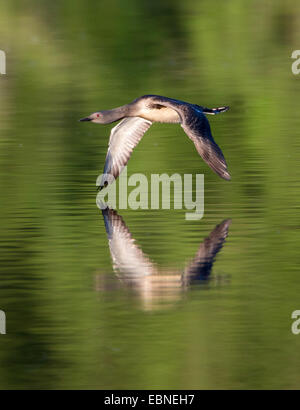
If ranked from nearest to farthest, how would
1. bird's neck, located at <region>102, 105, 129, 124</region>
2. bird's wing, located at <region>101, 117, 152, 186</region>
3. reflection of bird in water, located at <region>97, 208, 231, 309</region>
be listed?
reflection of bird in water, located at <region>97, 208, 231, 309</region>
bird's neck, located at <region>102, 105, 129, 124</region>
bird's wing, located at <region>101, 117, 152, 186</region>

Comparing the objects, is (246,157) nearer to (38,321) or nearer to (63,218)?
(63,218)

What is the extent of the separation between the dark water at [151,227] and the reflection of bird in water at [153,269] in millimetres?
26

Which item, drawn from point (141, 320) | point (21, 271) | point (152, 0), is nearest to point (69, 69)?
point (152, 0)

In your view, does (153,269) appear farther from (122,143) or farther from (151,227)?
(122,143)

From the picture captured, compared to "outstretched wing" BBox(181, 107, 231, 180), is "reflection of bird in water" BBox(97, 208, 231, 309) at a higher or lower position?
lower

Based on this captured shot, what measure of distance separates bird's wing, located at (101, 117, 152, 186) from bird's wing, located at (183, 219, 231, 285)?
2025 millimetres

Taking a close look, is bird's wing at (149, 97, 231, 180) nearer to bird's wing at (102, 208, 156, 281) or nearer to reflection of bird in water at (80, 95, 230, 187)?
reflection of bird in water at (80, 95, 230, 187)

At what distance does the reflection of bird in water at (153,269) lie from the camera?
10078mm

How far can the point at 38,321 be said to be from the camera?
9484 mm

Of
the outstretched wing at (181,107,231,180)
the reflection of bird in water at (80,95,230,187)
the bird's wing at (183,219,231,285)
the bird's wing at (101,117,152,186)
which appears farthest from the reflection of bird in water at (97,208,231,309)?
the bird's wing at (101,117,152,186)

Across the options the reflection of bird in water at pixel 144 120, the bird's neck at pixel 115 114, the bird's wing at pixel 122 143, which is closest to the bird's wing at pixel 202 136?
the reflection of bird in water at pixel 144 120

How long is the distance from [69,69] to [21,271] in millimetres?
11467

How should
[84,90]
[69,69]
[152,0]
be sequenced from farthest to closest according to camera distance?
[152,0] < [69,69] < [84,90]

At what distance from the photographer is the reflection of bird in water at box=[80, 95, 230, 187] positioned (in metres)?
11.9
